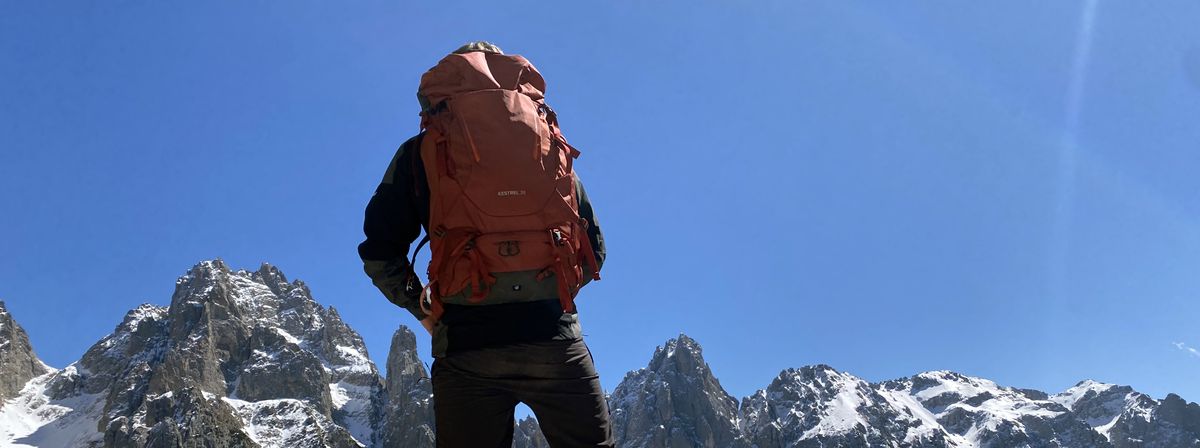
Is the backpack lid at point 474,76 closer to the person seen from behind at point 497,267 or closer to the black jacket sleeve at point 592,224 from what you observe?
the person seen from behind at point 497,267

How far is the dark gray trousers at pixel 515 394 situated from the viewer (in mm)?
5094

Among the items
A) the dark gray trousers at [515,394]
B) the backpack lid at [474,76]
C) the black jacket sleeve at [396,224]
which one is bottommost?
the dark gray trousers at [515,394]

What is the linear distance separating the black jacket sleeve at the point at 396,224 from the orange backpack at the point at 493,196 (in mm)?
204

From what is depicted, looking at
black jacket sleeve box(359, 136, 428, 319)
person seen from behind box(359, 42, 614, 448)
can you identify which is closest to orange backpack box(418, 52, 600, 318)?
person seen from behind box(359, 42, 614, 448)

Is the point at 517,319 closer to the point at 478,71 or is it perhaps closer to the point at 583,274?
the point at 583,274

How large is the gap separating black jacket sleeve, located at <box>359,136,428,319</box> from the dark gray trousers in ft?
2.01

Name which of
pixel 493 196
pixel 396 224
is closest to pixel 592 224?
pixel 493 196

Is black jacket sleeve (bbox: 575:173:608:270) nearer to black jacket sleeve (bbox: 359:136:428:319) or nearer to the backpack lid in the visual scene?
the backpack lid

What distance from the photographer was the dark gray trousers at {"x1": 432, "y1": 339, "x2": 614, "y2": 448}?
509cm

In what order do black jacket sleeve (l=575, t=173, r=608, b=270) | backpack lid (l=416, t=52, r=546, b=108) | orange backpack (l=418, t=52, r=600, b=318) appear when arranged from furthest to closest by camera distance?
black jacket sleeve (l=575, t=173, r=608, b=270), backpack lid (l=416, t=52, r=546, b=108), orange backpack (l=418, t=52, r=600, b=318)

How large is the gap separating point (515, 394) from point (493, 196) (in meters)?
1.24

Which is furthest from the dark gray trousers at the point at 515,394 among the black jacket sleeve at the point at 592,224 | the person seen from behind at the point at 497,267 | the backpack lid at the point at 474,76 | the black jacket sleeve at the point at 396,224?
the backpack lid at the point at 474,76

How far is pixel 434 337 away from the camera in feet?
17.6

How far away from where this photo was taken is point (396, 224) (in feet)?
18.0
